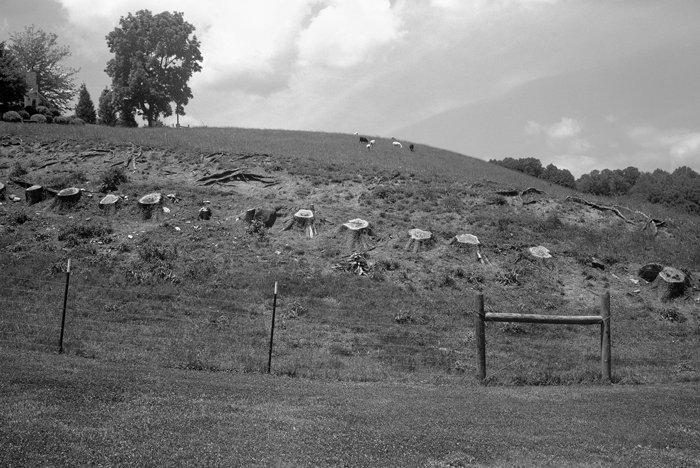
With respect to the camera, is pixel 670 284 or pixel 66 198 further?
pixel 66 198

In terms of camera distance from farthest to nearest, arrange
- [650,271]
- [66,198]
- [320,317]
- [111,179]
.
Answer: [111,179]
[66,198]
[650,271]
[320,317]

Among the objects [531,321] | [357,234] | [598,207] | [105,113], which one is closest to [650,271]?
[598,207]

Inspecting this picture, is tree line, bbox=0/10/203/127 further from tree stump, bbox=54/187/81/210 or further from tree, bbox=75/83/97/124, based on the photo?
tree stump, bbox=54/187/81/210

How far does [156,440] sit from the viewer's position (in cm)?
629

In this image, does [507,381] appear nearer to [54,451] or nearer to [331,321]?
→ [331,321]

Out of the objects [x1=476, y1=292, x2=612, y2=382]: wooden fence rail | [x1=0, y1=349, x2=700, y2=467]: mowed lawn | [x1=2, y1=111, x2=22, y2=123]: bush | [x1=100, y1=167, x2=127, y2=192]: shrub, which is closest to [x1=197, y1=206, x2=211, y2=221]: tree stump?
[x1=100, y1=167, x2=127, y2=192]: shrub

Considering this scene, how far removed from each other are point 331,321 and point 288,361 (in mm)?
3616

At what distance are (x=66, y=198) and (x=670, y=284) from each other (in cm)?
2322

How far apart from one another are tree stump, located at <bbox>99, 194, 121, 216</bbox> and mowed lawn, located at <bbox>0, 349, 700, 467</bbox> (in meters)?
13.4

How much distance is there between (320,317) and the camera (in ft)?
52.7

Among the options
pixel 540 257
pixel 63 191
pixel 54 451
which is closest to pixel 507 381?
pixel 54 451

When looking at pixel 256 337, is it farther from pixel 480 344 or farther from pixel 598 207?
pixel 598 207

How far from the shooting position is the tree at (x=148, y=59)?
2159 inches

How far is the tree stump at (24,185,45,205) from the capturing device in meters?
23.5
